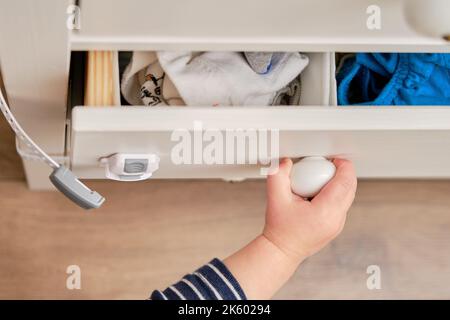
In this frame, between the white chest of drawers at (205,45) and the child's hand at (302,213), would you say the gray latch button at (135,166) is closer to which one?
the white chest of drawers at (205,45)

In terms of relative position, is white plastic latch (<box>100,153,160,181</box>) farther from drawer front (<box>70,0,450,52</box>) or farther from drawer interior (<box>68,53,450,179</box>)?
drawer front (<box>70,0,450,52</box>)

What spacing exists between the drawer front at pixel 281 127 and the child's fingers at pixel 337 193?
0.03 meters

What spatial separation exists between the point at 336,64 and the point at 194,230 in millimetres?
Answer: 381

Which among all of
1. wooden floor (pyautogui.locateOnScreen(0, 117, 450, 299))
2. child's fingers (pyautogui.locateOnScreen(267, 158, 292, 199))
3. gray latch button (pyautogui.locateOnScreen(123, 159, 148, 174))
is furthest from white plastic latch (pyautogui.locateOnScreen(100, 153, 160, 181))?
wooden floor (pyautogui.locateOnScreen(0, 117, 450, 299))

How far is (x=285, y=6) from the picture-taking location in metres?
0.52

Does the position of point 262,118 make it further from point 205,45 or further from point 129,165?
point 129,165

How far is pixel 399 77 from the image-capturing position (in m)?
0.69

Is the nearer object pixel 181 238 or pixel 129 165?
pixel 129 165

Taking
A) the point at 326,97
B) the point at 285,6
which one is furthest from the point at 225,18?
the point at 326,97

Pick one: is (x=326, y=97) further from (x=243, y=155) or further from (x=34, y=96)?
(x=34, y=96)

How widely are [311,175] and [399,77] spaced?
0.13 metres

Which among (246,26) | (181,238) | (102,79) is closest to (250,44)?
(246,26)

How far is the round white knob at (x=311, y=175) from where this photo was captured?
2.29 feet

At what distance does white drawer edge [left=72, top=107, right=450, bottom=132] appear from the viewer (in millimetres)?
552
